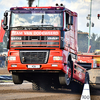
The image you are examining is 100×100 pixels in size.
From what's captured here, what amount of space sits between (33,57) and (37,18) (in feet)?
5.17

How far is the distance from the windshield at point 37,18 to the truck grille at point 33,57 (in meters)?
1.13

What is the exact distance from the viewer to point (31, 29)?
13.2 m

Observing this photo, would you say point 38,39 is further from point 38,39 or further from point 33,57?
point 33,57

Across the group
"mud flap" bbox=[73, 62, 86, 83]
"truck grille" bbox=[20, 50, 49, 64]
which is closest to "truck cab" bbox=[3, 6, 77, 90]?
"truck grille" bbox=[20, 50, 49, 64]

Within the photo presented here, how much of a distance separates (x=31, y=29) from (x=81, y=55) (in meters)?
8.24

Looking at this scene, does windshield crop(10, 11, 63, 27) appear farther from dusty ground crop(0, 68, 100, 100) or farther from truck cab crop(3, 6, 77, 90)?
dusty ground crop(0, 68, 100, 100)

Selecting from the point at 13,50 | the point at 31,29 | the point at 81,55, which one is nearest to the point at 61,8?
the point at 31,29

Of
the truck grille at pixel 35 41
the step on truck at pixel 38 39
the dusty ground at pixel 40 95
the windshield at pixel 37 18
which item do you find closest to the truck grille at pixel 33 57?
the step on truck at pixel 38 39

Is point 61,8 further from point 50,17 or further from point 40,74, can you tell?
point 40,74

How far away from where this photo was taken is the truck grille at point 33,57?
13.1 meters

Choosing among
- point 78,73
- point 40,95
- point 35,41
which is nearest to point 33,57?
point 35,41

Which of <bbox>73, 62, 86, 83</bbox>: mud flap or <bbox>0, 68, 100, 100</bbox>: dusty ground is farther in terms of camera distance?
<bbox>73, 62, 86, 83</bbox>: mud flap

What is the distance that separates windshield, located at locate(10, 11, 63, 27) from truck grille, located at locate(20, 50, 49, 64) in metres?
1.13

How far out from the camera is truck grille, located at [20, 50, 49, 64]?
13125 mm
